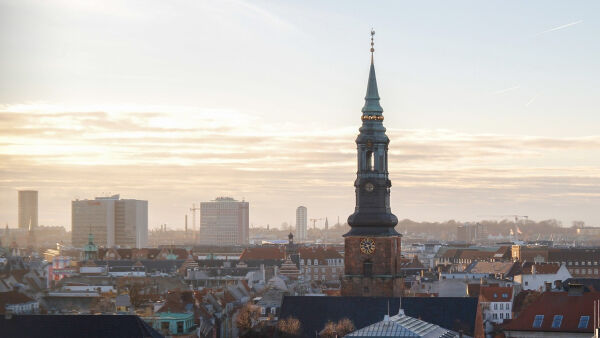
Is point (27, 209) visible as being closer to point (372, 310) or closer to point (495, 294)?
point (372, 310)

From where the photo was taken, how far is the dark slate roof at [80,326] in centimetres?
6488

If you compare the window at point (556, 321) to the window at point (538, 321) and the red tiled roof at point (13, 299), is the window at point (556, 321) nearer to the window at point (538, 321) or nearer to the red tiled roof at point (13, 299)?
the window at point (538, 321)

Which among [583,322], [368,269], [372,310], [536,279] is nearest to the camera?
[583,322]

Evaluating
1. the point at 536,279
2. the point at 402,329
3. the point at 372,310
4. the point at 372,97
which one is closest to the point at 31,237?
the point at 402,329

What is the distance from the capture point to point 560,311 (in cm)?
7238

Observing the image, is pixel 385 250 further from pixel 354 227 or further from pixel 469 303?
pixel 469 303

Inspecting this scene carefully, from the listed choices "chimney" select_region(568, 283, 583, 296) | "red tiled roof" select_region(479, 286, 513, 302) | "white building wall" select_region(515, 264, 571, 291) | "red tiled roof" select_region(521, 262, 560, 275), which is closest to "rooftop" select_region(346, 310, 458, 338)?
"chimney" select_region(568, 283, 583, 296)

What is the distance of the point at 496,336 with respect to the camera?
273 feet

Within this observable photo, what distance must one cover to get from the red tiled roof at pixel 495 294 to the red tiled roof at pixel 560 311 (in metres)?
40.7

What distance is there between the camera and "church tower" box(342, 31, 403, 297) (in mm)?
83625

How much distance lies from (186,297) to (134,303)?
13.2 feet

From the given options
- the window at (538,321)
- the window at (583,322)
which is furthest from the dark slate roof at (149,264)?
the window at (583,322)

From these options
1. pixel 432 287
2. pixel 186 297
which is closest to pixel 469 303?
pixel 186 297

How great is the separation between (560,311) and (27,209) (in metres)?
42.1
